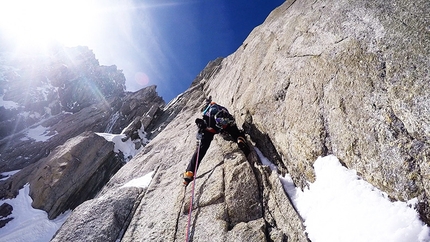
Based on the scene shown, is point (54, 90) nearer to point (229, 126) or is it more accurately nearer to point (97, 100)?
point (97, 100)

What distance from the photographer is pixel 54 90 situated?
120m

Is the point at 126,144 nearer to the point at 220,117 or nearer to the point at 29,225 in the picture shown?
the point at 29,225

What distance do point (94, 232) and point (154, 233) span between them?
2.49 metres

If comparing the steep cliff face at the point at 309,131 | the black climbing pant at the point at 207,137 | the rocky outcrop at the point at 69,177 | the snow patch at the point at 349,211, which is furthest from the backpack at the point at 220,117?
the rocky outcrop at the point at 69,177

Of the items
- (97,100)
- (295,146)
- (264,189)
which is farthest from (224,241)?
(97,100)

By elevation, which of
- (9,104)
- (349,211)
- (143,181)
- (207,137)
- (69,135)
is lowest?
(349,211)

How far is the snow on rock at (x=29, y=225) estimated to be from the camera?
963 inches

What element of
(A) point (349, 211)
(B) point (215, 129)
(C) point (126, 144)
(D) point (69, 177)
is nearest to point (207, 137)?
(B) point (215, 129)

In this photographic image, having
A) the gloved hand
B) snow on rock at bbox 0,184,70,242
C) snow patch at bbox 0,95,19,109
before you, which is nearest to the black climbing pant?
the gloved hand

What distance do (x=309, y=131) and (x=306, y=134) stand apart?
0.11 metres

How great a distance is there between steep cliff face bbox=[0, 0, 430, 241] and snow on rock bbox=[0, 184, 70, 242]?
21.7 meters

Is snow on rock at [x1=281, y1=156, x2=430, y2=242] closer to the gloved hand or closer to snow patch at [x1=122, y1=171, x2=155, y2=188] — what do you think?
the gloved hand

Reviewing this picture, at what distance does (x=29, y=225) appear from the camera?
25.3 metres

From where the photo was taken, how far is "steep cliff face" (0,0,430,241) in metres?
3.76
